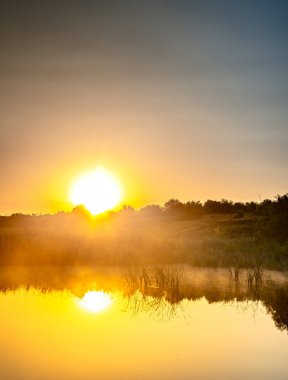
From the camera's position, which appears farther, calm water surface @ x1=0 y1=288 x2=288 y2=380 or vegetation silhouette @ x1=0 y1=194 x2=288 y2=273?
vegetation silhouette @ x1=0 y1=194 x2=288 y2=273

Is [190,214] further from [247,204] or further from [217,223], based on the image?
[217,223]

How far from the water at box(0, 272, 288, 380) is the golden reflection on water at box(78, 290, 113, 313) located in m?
0.03

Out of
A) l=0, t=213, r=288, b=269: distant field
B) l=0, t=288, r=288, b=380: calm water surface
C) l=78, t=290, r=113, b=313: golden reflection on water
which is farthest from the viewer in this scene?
l=0, t=213, r=288, b=269: distant field

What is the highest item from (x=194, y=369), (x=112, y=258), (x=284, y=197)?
(x=284, y=197)

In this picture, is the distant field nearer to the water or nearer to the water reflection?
the water reflection

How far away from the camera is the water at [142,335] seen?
877cm

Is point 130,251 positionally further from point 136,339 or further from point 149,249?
point 136,339

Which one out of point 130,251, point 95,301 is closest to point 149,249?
point 130,251

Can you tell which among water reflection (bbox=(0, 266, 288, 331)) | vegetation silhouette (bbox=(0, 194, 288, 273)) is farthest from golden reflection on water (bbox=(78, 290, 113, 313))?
vegetation silhouette (bbox=(0, 194, 288, 273))

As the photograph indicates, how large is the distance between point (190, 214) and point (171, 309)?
46.9 metres

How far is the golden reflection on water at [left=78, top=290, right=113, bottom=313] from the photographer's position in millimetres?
14336

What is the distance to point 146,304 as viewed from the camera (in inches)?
576

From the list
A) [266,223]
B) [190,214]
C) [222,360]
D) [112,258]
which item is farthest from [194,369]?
[190,214]

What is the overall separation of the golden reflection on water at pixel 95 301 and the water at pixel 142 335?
0.09 ft
